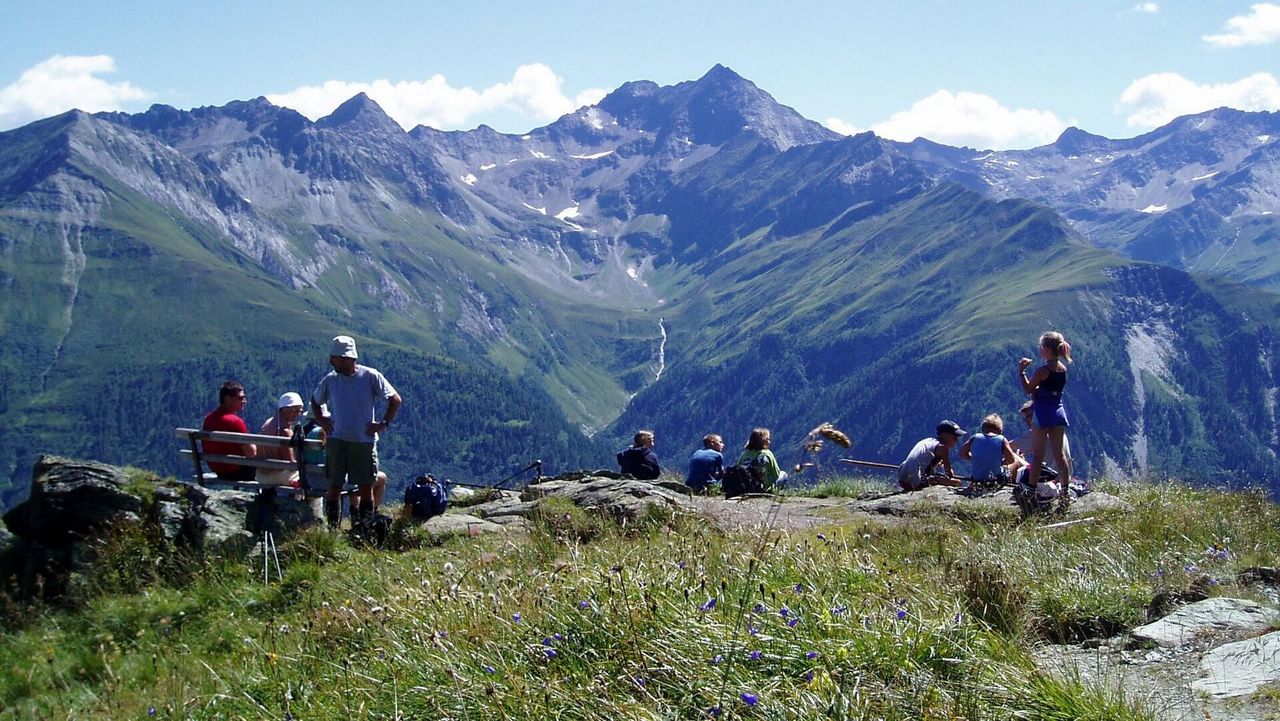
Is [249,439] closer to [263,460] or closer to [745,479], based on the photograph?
[263,460]

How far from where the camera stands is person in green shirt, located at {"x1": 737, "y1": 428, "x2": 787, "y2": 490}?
656 inches

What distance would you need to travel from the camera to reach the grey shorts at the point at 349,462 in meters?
13.4

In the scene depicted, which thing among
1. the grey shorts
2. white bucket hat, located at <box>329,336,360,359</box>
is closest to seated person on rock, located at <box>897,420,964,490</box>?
the grey shorts

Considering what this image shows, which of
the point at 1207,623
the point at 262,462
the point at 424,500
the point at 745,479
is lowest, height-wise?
the point at 745,479

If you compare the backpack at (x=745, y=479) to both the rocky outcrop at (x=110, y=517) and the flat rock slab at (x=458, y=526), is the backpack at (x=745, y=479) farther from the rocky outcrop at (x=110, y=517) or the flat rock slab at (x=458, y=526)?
the rocky outcrop at (x=110, y=517)

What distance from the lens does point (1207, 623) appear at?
6332 mm

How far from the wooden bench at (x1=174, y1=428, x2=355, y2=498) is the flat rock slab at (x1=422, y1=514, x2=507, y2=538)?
162cm

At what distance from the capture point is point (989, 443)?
52.3 feet

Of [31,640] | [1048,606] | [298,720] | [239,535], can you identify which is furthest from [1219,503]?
[31,640]

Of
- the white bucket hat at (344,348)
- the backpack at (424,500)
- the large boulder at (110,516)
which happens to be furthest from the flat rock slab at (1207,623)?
the white bucket hat at (344,348)

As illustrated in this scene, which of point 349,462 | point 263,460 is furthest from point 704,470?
point 263,460

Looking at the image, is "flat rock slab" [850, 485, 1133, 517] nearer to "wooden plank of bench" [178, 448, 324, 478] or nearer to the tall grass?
the tall grass

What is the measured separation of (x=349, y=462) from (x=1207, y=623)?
33.7 feet

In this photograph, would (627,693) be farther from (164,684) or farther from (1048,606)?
(164,684)
